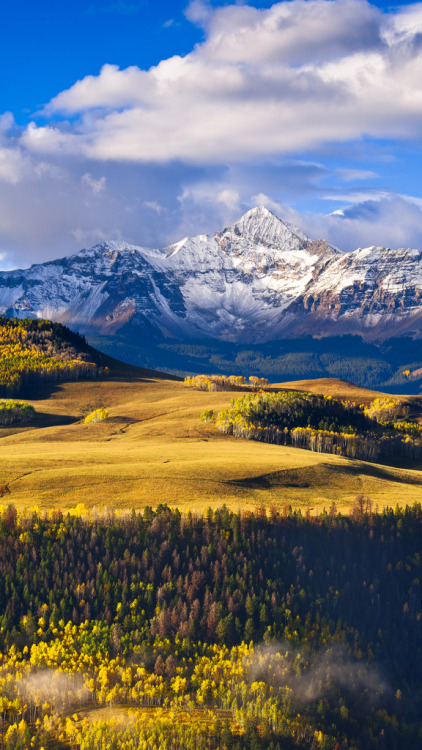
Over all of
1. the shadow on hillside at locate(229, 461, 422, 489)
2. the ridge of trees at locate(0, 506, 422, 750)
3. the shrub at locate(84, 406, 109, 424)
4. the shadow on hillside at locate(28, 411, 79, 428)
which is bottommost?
the ridge of trees at locate(0, 506, 422, 750)

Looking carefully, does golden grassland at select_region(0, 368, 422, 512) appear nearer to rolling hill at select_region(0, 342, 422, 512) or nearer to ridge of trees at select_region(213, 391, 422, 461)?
rolling hill at select_region(0, 342, 422, 512)

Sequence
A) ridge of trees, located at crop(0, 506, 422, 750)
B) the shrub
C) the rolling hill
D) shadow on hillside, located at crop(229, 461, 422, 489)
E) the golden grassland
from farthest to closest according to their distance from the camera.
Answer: the shrub < shadow on hillside, located at crop(229, 461, 422, 489) < the rolling hill < the golden grassland < ridge of trees, located at crop(0, 506, 422, 750)

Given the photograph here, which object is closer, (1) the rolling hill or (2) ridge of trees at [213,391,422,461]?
(1) the rolling hill

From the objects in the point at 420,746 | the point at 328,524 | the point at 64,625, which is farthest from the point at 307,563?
the point at 64,625

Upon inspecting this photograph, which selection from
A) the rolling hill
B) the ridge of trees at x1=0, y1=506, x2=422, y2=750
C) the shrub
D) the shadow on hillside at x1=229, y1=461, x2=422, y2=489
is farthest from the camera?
→ the shrub

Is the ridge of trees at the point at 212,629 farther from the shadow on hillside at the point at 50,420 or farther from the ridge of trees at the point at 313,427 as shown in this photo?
the shadow on hillside at the point at 50,420

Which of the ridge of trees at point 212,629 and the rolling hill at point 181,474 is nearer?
the ridge of trees at point 212,629

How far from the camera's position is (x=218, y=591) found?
3194 inches

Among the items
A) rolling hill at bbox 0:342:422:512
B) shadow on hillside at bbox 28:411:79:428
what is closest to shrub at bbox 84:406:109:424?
shadow on hillside at bbox 28:411:79:428

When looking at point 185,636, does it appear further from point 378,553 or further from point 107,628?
point 378,553

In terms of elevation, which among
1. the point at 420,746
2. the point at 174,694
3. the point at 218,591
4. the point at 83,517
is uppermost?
the point at 83,517

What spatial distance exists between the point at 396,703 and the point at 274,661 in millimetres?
13756

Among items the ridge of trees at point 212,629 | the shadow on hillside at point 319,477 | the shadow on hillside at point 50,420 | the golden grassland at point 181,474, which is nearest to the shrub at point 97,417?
the shadow on hillside at point 50,420

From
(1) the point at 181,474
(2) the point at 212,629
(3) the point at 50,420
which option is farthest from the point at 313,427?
(2) the point at 212,629
